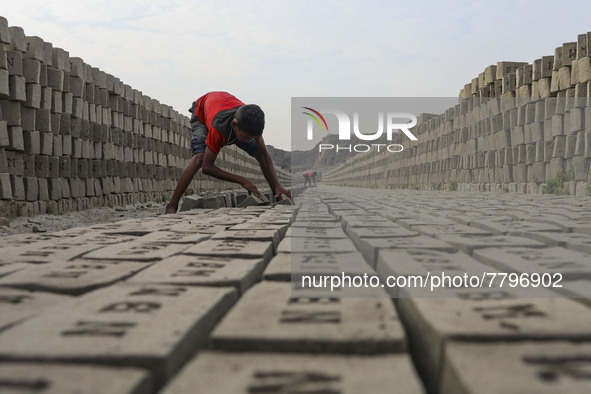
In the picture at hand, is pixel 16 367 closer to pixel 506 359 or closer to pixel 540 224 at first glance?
pixel 506 359

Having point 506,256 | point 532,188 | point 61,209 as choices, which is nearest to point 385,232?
point 506,256

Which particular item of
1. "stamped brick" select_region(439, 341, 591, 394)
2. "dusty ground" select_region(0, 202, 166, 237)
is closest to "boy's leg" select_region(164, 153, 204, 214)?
"dusty ground" select_region(0, 202, 166, 237)

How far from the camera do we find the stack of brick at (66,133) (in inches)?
167

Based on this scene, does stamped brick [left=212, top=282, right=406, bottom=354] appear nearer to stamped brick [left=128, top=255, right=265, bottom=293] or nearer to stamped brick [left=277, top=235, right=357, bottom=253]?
stamped brick [left=128, top=255, right=265, bottom=293]

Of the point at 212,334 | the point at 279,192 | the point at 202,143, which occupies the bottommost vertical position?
the point at 212,334

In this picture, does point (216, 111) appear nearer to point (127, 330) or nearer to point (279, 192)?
point (279, 192)

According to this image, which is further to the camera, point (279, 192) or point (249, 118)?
point (279, 192)

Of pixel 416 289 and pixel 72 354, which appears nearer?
pixel 72 354

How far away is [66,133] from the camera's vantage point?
202 inches

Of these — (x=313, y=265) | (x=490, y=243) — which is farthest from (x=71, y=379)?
(x=490, y=243)

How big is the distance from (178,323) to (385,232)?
1.48 m

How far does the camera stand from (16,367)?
0.70 m

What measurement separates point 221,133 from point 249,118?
367 millimetres

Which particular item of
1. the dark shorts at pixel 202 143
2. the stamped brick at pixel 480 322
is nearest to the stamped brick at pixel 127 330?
the stamped brick at pixel 480 322
